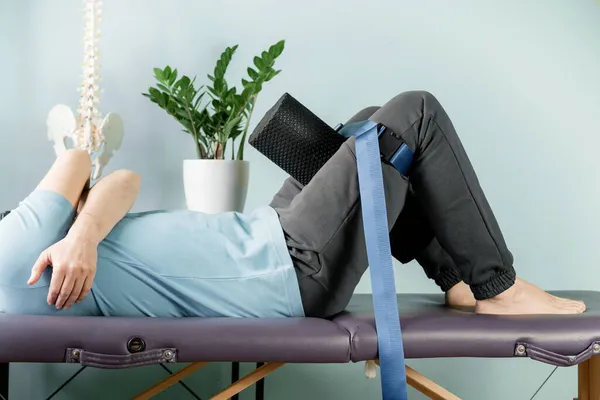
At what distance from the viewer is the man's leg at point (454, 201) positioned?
1230 mm

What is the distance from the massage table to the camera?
39.7 inches

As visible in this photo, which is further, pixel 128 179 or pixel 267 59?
pixel 267 59

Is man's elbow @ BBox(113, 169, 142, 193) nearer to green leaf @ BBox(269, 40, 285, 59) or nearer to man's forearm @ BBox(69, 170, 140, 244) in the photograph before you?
man's forearm @ BBox(69, 170, 140, 244)

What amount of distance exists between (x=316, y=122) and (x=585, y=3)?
1305mm

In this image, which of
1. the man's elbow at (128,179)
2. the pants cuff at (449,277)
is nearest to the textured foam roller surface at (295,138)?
the man's elbow at (128,179)

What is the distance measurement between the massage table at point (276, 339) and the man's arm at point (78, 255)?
1.7 inches

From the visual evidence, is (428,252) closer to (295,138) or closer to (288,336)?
(295,138)

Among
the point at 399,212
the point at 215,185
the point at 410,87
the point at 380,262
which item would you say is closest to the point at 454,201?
the point at 399,212

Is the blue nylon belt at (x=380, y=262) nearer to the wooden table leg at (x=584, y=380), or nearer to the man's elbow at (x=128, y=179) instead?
the man's elbow at (x=128, y=179)

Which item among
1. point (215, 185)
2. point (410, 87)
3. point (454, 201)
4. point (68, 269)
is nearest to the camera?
point (68, 269)

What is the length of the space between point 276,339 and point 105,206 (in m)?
0.37

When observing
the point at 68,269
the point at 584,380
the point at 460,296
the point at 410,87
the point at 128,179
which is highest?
the point at 410,87

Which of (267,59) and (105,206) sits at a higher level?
(267,59)

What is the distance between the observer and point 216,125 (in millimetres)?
1831
